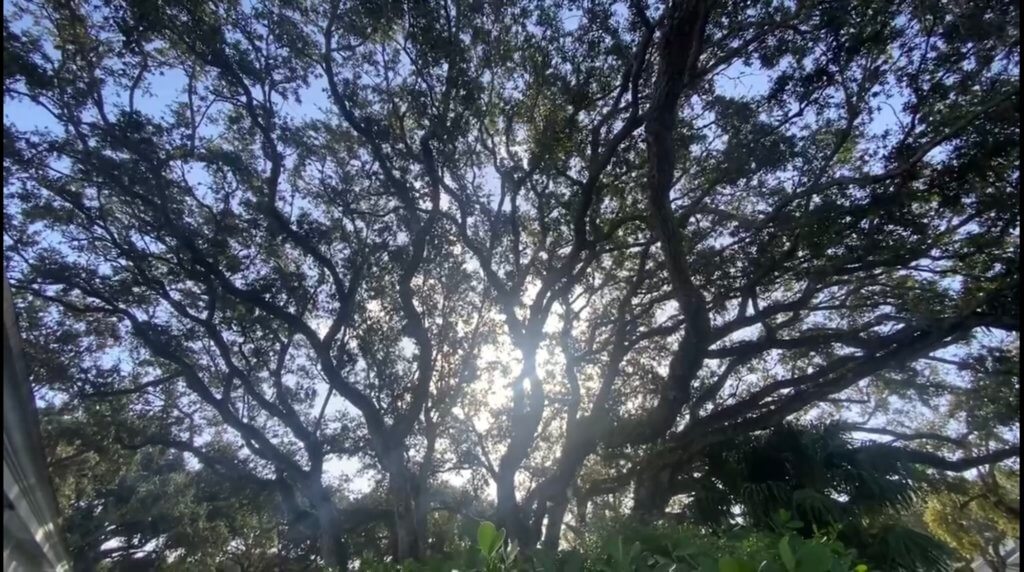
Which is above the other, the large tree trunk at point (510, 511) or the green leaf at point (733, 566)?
the large tree trunk at point (510, 511)

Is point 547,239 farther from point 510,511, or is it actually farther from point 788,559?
point 788,559

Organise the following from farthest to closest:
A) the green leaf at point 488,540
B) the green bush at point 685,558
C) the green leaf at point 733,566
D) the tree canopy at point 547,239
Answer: the tree canopy at point 547,239 < the green leaf at point 488,540 < the green bush at point 685,558 < the green leaf at point 733,566

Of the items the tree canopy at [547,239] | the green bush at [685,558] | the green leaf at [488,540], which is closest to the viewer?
the green bush at [685,558]

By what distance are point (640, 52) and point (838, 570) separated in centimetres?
680

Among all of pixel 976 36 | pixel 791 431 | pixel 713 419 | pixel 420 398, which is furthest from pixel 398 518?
pixel 976 36

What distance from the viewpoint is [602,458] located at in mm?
10172

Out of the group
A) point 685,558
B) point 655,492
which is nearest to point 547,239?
point 655,492

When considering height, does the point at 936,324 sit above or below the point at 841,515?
above

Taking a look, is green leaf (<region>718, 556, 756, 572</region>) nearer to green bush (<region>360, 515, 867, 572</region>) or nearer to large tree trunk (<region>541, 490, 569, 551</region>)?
green bush (<region>360, 515, 867, 572</region>)

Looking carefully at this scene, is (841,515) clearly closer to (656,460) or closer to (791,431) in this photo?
(791,431)

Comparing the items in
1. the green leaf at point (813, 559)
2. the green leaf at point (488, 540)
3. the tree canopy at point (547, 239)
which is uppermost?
the tree canopy at point (547, 239)

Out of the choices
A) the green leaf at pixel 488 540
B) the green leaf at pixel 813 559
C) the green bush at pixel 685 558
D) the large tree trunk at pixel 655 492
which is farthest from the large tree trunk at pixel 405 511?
the green leaf at pixel 813 559

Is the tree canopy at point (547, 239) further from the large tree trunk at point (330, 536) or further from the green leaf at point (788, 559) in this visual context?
the green leaf at point (788, 559)

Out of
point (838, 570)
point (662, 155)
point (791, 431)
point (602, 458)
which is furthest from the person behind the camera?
point (602, 458)
